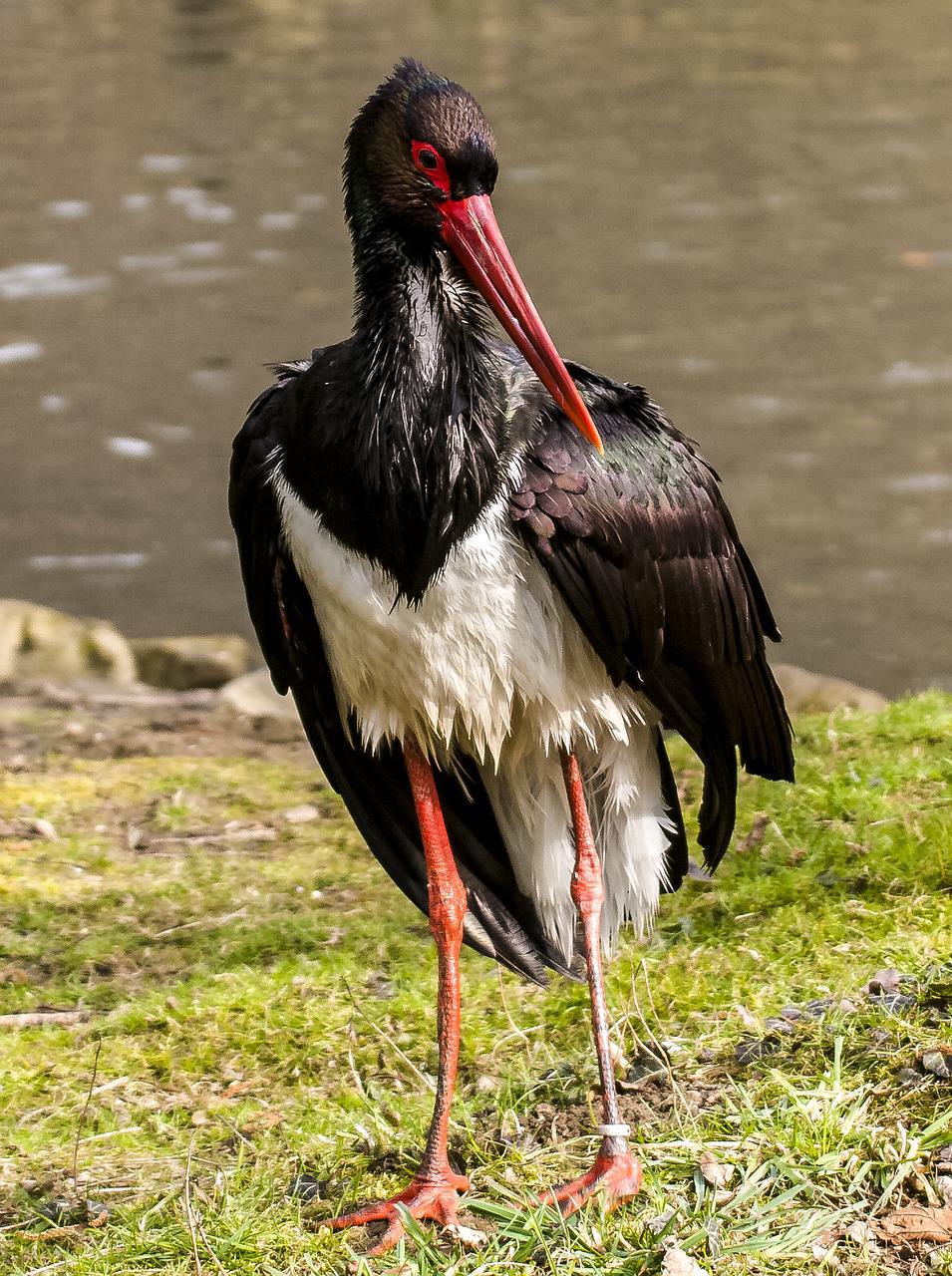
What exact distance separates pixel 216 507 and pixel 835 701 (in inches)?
160

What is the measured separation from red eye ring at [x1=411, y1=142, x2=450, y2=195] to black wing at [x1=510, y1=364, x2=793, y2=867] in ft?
1.51

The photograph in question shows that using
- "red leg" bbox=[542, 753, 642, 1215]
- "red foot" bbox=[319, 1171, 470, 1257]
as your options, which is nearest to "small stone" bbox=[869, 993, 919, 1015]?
"red leg" bbox=[542, 753, 642, 1215]

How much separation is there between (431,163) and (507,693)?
100 centimetres

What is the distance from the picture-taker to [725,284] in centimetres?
1157

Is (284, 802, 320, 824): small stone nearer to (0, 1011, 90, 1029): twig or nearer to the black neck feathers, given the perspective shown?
(0, 1011, 90, 1029): twig

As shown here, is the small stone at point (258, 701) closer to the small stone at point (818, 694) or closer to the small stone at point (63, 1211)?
the small stone at point (818, 694)

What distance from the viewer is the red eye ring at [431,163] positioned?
3006 mm

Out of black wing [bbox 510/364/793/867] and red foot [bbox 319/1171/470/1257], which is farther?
red foot [bbox 319/1171/470/1257]

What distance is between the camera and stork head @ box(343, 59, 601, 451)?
118 inches

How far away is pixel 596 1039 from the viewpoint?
336cm

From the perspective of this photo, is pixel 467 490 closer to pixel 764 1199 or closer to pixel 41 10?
pixel 764 1199

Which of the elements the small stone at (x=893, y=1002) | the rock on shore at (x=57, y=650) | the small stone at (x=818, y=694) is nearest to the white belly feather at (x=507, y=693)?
the small stone at (x=893, y=1002)

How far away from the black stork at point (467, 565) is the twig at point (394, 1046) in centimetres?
28

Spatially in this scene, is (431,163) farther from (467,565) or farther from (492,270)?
(467,565)
